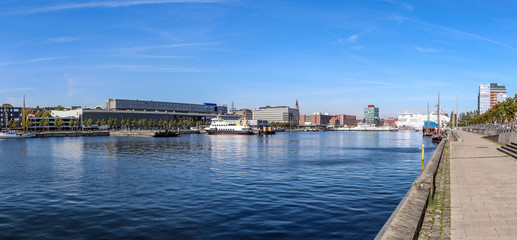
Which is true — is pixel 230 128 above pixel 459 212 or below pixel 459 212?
above

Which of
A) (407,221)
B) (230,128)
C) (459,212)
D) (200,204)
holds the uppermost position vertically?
(230,128)

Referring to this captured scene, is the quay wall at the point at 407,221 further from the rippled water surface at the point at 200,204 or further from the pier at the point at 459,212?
the rippled water surface at the point at 200,204

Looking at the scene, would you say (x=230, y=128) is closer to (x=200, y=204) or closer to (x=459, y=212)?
(x=200, y=204)

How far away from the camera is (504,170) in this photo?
22391 mm

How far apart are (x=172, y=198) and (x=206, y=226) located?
646cm

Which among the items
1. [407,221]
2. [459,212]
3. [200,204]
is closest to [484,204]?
[459,212]

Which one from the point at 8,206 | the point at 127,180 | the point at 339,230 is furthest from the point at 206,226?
the point at 127,180

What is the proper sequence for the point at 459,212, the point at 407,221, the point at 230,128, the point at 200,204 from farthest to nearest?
the point at 230,128, the point at 200,204, the point at 459,212, the point at 407,221

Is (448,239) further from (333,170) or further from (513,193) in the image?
(333,170)

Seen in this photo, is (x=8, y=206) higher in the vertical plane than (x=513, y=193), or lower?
lower

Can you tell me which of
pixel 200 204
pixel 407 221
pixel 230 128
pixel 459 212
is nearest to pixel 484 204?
pixel 459 212

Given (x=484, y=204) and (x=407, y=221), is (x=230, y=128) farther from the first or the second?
(x=407, y=221)

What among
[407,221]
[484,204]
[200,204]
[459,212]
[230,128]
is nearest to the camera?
[407,221]

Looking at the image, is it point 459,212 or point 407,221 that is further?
point 459,212
